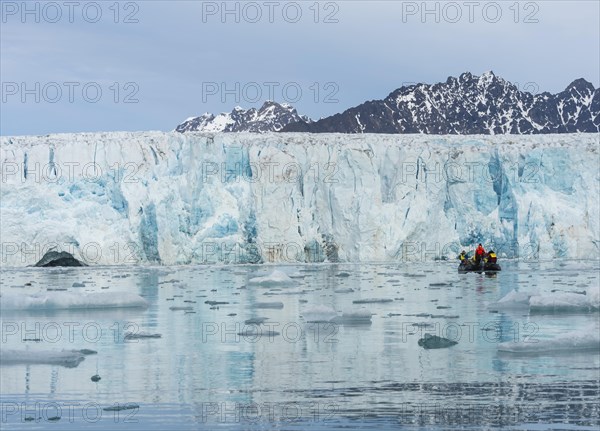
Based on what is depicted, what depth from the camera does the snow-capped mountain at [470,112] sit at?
304ft

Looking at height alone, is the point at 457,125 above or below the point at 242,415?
above

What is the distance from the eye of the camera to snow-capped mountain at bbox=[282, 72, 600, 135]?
9275 cm

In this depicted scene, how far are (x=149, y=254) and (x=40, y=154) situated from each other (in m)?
4.81

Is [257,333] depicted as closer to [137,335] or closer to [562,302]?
[137,335]

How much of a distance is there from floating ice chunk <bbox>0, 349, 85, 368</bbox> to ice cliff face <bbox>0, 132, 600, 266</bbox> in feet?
65.5

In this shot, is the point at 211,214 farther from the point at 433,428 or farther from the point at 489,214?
the point at 433,428

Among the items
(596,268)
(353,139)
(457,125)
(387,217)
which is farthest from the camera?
(457,125)

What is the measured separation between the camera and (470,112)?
96750mm

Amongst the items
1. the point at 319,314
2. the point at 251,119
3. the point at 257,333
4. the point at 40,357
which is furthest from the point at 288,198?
the point at 251,119

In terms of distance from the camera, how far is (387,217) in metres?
29.6

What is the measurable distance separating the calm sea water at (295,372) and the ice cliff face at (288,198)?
14.4 metres

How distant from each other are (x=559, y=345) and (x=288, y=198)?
2173cm

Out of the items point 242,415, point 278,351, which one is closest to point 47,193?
point 278,351

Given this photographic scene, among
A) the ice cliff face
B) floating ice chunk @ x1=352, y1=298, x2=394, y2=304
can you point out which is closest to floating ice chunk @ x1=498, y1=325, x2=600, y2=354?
floating ice chunk @ x1=352, y1=298, x2=394, y2=304
